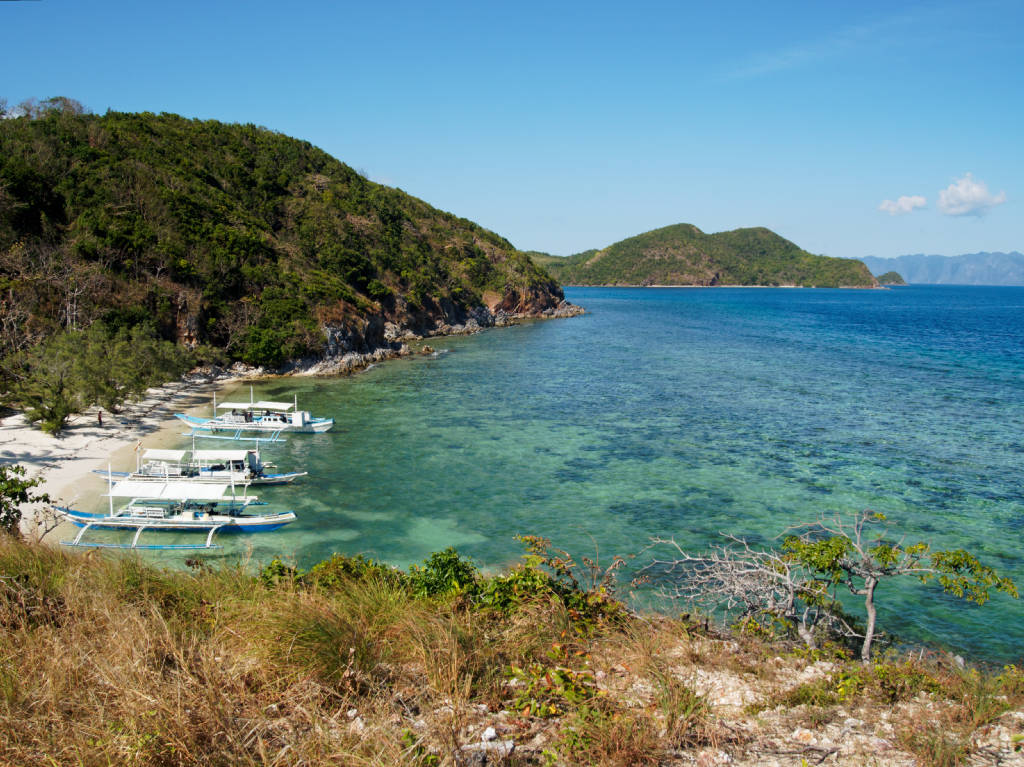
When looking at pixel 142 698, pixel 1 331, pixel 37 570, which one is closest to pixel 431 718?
pixel 142 698

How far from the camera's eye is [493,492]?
70.0 ft

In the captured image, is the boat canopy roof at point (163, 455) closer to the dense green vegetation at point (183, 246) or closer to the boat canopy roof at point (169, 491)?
the boat canopy roof at point (169, 491)

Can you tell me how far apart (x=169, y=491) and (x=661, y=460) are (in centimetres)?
1837

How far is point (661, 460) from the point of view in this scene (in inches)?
973

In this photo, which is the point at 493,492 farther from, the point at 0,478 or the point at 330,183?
the point at 330,183

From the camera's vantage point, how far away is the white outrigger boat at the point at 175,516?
57.4 feet

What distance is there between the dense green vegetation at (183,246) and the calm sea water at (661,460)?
8415 mm

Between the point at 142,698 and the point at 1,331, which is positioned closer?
the point at 142,698

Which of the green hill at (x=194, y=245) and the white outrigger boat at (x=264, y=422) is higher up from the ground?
the green hill at (x=194, y=245)

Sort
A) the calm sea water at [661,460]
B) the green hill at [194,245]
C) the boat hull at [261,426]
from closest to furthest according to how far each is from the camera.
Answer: the calm sea water at [661,460] < the boat hull at [261,426] < the green hill at [194,245]

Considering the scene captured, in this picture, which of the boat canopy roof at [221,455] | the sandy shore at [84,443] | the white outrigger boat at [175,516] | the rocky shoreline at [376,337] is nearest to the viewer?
the white outrigger boat at [175,516]

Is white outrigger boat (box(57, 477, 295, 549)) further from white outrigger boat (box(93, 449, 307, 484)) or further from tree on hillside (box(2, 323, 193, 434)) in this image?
tree on hillside (box(2, 323, 193, 434))

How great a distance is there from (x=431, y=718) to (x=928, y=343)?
79490 mm

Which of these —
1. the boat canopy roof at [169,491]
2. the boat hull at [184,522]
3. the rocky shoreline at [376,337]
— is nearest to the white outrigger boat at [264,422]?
the boat canopy roof at [169,491]
